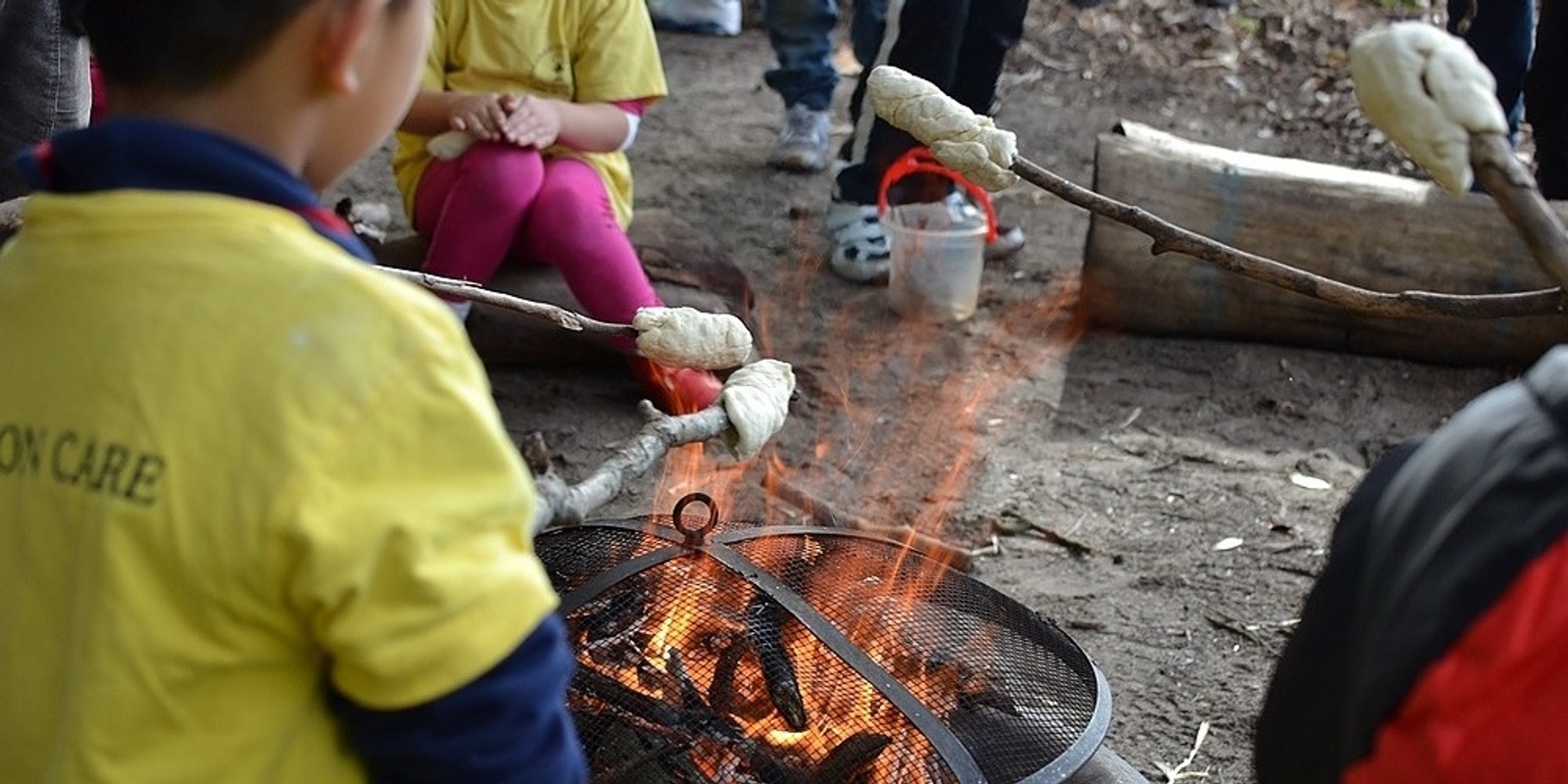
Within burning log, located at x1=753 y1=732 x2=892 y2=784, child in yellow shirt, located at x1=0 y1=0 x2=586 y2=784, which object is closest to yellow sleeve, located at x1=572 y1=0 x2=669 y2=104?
burning log, located at x1=753 y1=732 x2=892 y2=784

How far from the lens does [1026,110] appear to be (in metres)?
6.77

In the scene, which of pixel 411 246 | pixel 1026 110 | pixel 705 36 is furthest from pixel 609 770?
pixel 705 36

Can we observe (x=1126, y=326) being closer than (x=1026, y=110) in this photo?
Yes

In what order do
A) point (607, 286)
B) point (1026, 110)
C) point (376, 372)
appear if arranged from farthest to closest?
1. point (1026, 110)
2. point (607, 286)
3. point (376, 372)

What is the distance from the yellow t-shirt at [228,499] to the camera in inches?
41.0

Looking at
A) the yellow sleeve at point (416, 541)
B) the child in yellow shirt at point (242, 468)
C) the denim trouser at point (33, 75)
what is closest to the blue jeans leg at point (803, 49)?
the denim trouser at point (33, 75)

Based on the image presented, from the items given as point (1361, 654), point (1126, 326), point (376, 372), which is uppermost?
point (376, 372)

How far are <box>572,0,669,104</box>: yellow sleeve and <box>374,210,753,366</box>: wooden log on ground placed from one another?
434 millimetres

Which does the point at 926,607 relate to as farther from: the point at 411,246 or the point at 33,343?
the point at 411,246

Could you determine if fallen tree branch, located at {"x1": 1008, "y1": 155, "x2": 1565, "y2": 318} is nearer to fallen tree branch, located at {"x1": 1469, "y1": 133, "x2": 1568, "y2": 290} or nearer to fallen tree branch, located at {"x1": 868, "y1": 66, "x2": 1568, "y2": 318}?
fallen tree branch, located at {"x1": 868, "y1": 66, "x2": 1568, "y2": 318}

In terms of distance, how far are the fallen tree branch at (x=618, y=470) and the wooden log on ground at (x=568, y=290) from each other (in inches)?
85.6

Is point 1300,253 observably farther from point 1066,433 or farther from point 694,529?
point 694,529

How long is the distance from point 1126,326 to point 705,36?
4.03 m

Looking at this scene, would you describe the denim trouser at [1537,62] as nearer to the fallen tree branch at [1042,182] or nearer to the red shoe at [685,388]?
the red shoe at [685,388]
